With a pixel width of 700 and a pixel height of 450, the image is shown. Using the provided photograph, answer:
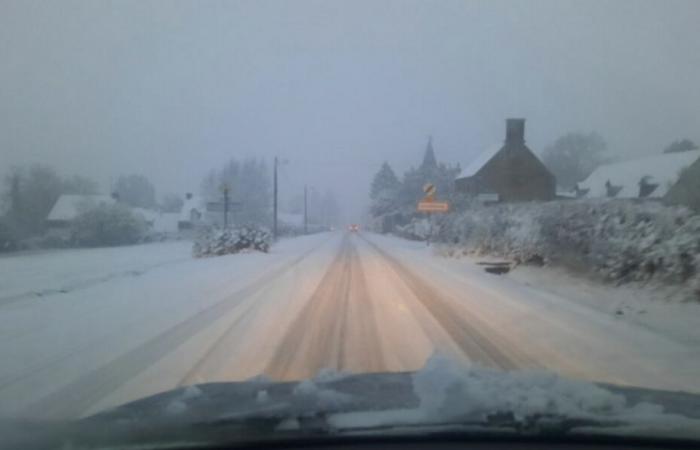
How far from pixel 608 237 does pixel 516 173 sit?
11152 mm

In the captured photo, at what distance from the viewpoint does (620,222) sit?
17250mm

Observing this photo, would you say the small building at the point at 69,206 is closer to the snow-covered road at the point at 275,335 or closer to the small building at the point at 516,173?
the snow-covered road at the point at 275,335

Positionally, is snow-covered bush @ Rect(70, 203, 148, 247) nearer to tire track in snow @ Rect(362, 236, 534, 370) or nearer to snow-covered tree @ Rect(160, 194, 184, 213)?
snow-covered tree @ Rect(160, 194, 184, 213)

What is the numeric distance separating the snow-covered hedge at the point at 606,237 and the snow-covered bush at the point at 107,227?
1707cm

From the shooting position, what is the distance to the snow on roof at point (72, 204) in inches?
1055

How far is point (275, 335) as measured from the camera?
33.0 ft

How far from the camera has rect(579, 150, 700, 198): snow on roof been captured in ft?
61.6

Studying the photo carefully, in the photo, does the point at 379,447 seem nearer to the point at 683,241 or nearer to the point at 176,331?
the point at 176,331

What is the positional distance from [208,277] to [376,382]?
16029 mm

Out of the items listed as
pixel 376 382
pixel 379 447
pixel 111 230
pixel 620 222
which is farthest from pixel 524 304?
pixel 111 230

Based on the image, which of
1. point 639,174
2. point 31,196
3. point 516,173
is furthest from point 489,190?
point 31,196

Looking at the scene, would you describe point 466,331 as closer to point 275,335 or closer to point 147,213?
point 275,335

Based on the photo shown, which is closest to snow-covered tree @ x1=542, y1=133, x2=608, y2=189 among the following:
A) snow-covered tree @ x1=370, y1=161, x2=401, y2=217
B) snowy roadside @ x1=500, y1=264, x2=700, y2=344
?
snowy roadside @ x1=500, y1=264, x2=700, y2=344

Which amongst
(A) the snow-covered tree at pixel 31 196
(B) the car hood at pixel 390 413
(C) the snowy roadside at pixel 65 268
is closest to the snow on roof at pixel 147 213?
(C) the snowy roadside at pixel 65 268
